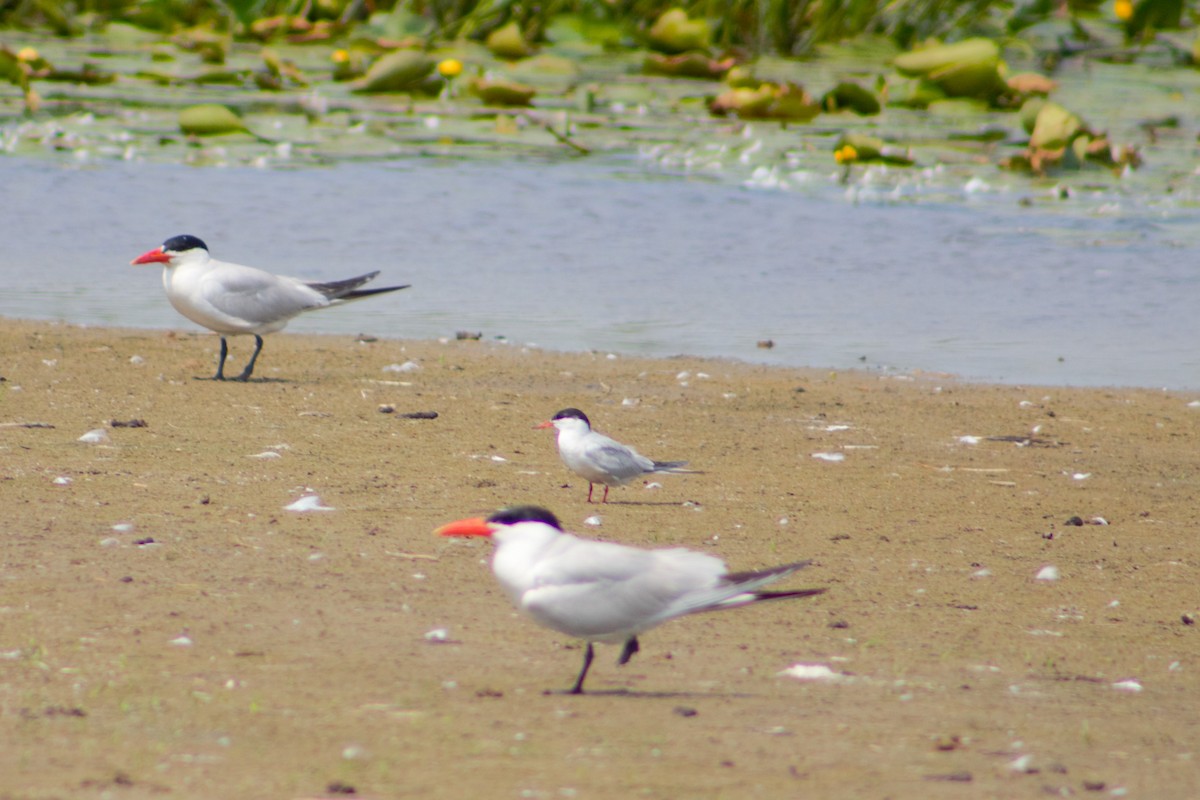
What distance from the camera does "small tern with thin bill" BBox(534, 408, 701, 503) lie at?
5.41m

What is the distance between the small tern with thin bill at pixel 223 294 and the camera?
765 cm

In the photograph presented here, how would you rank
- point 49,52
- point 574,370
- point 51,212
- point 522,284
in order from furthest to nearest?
point 49,52 → point 51,212 → point 522,284 → point 574,370

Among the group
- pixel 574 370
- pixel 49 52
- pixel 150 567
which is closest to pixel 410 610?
pixel 150 567

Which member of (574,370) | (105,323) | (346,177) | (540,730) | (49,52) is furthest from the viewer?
(49,52)

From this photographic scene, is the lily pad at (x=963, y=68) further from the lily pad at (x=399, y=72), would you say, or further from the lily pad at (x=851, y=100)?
the lily pad at (x=399, y=72)

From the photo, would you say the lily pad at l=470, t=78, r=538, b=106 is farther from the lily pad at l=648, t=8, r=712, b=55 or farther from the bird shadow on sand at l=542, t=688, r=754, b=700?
the bird shadow on sand at l=542, t=688, r=754, b=700

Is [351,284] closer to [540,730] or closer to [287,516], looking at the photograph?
[287,516]

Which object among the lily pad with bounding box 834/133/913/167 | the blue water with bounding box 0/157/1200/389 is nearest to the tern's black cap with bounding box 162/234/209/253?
the blue water with bounding box 0/157/1200/389

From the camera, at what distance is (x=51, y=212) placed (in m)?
12.0

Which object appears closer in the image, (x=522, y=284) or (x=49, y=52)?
(x=522, y=284)

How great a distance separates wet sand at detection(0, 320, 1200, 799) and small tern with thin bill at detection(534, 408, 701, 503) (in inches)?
6.2

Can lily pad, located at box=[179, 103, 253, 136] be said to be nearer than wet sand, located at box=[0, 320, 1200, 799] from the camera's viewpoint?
No

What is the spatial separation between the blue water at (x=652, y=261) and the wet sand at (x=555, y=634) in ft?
4.91

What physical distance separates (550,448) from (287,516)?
164cm
